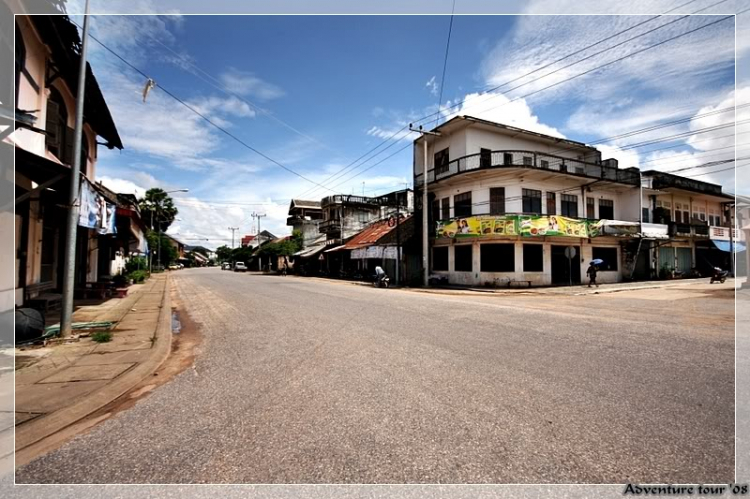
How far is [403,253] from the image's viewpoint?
29.3 metres

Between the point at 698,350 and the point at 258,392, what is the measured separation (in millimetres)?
6949

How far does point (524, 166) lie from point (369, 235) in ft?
50.5

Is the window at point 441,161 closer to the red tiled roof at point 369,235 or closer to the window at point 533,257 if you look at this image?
the red tiled roof at point 369,235

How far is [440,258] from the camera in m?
28.2

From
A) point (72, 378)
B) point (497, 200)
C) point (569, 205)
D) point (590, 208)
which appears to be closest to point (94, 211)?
point (72, 378)

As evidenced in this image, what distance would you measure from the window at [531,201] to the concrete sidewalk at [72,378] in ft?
72.0

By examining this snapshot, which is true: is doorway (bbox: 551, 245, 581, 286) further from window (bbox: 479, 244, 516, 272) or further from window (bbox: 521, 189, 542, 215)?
window (bbox: 479, 244, 516, 272)

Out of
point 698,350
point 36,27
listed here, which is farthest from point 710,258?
point 36,27

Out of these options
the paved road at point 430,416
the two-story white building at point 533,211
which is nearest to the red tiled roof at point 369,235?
the two-story white building at point 533,211

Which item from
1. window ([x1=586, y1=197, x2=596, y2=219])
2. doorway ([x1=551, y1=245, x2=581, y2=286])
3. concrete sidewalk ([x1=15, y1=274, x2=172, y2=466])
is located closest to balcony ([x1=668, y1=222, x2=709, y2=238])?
window ([x1=586, y1=197, x2=596, y2=219])

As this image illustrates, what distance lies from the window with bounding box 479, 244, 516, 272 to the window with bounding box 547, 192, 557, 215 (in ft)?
13.6

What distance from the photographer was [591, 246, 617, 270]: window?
87.9ft

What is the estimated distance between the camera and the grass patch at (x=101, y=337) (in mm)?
7461

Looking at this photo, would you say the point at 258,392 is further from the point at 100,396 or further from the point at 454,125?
the point at 454,125
